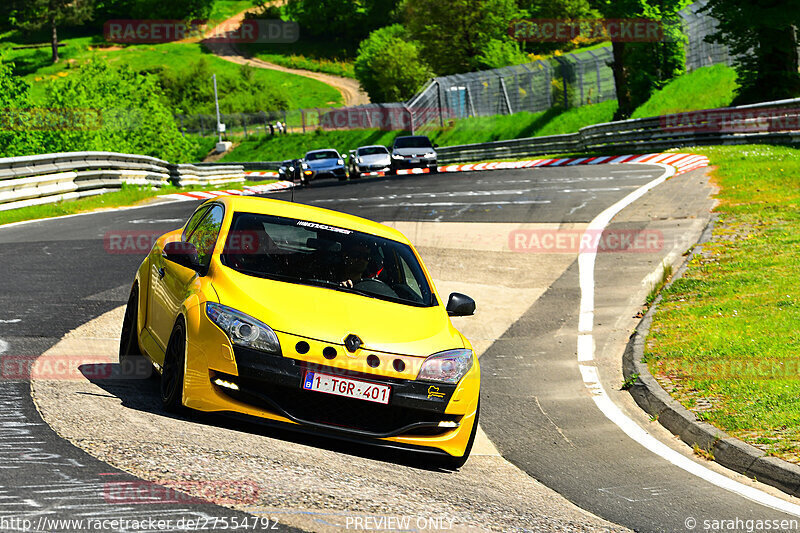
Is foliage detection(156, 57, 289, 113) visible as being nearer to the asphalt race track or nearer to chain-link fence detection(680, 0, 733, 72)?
chain-link fence detection(680, 0, 733, 72)

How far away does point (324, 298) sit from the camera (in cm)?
689

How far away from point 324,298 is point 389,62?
9097cm

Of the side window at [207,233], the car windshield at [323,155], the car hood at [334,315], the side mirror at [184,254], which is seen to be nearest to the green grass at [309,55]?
the car windshield at [323,155]

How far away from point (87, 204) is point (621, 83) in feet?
99.3

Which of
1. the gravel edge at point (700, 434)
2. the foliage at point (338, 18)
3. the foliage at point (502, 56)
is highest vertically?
the foliage at point (338, 18)

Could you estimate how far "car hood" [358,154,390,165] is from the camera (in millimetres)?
40406

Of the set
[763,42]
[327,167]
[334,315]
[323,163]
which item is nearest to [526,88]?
[323,163]

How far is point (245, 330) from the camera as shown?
6359mm

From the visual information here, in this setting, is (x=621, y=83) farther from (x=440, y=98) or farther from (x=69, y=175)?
(x=69, y=175)

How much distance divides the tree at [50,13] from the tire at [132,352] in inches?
5477

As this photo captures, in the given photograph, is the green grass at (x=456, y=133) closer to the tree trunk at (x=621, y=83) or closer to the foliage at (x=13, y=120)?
the tree trunk at (x=621, y=83)

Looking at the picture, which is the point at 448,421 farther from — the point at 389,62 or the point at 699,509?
the point at 389,62


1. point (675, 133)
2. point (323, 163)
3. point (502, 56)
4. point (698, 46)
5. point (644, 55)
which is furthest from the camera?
point (502, 56)

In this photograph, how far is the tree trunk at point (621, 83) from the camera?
155 feet
